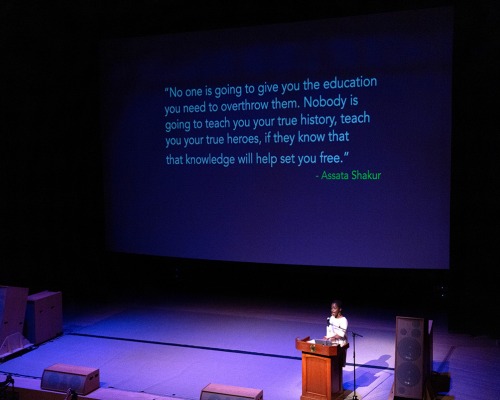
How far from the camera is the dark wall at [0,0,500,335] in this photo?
24.9 feet

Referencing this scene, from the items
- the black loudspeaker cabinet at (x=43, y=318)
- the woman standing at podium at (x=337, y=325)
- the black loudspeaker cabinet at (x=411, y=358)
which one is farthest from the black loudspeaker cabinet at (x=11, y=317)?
the black loudspeaker cabinet at (x=411, y=358)

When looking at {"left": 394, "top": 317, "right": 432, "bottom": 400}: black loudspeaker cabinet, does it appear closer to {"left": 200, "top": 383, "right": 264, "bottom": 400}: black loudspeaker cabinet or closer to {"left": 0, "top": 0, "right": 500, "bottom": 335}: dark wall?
{"left": 200, "top": 383, "right": 264, "bottom": 400}: black loudspeaker cabinet

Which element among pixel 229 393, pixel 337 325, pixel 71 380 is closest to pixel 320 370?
pixel 337 325

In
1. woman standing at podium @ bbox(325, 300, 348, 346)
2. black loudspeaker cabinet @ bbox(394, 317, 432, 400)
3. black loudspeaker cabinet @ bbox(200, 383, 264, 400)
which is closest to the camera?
black loudspeaker cabinet @ bbox(200, 383, 264, 400)

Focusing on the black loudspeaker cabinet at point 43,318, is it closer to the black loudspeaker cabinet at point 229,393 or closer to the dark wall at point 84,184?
the dark wall at point 84,184

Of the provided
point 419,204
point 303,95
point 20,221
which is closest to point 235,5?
point 303,95

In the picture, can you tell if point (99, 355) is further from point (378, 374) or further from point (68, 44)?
point (68, 44)

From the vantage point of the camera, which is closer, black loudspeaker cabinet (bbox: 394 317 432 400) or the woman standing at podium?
black loudspeaker cabinet (bbox: 394 317 432 400)

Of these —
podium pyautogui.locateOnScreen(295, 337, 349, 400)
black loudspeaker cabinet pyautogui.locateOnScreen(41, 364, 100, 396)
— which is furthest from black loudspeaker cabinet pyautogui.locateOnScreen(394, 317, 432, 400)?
black loudspeaker cabinet pyautogui.locateOnScreen(41, 364, 100, 396)

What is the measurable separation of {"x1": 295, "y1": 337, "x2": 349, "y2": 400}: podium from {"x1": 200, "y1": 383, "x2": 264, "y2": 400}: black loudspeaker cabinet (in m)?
0.61

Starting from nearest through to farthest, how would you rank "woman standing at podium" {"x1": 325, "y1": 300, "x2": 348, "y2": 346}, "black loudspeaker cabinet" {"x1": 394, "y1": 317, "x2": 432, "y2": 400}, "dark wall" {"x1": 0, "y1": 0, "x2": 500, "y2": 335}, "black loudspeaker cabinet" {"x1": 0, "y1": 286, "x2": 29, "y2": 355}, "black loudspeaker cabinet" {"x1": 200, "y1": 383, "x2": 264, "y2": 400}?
"black loudspeaker cabinet" {"x1": 200, "y1": 383, "x2": 264, "y2": 400} → "black loudspeaker cabinet" {"x1": 394, "y1": 317, "x2": 432, "y2": 400} → "woman standing at podium" {"x1": 325, "y1": 300, "x2": 348, "y2": 346} → "black loudspeaker cabinet" {"x1": 0, "y1": 286, "x2": 29, "y2": 355} → "dark wall" {"x1": 0, "y1": 0, "x2": 500, "y2": 335}

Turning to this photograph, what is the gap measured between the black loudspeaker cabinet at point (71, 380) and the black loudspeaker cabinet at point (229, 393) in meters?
1.11

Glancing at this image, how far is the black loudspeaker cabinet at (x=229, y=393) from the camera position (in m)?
4.82

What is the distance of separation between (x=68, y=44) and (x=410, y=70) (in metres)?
4.72
